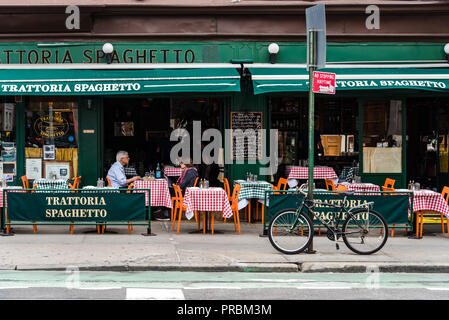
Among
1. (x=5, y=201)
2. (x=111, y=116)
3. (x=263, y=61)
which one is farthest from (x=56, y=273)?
(x=263, y=61)

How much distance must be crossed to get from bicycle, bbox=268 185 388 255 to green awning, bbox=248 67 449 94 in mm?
3766

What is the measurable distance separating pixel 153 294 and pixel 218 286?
0.99 m

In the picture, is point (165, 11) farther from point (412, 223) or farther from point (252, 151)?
point (412, 223)

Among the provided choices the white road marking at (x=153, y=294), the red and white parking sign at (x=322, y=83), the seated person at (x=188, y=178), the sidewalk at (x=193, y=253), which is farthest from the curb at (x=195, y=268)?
the seated person at (x=188, y=178)

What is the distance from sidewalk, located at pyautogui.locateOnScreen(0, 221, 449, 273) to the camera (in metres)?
9.10

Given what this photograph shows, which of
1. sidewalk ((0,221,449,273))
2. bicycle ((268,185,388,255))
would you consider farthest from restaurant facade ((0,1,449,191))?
bicycle ((268,185,388,255))

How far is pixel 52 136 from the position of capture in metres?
14.4

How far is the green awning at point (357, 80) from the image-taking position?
43.2 feet

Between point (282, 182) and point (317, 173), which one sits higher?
point (317, 173)

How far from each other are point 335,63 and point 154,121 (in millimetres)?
4607

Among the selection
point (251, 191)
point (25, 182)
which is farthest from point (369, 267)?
point (25, 182)

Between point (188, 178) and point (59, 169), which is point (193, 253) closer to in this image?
point (188, 178)

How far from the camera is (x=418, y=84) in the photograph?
13.3 meters

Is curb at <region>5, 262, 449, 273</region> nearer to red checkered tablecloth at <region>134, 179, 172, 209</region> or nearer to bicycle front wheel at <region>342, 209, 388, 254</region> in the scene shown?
bicycle front wheel at <region>342, 209, 388, 254</region>
